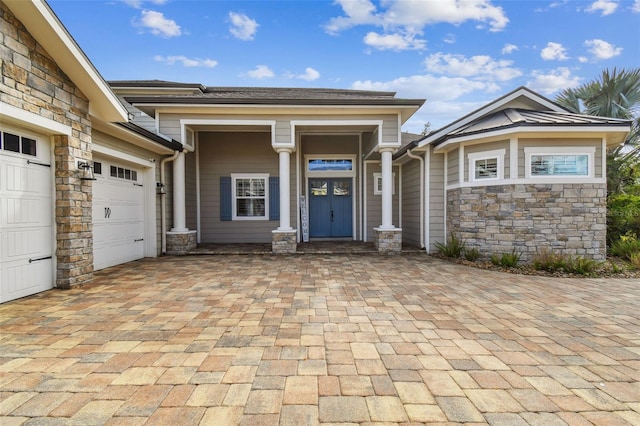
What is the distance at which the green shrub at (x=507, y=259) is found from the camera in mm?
5949

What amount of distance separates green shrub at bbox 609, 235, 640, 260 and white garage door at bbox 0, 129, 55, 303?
1057 cm

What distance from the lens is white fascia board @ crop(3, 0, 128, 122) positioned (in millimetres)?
3549

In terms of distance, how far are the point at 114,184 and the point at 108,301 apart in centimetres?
315

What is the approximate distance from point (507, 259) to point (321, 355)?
16.7ft

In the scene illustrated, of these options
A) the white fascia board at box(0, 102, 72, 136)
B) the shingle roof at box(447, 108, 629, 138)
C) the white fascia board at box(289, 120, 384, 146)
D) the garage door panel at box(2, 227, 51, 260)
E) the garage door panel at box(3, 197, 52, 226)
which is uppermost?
the white fascia board at box(289, 120, 384, 146)

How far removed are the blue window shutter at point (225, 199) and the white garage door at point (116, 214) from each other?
8.41 feet

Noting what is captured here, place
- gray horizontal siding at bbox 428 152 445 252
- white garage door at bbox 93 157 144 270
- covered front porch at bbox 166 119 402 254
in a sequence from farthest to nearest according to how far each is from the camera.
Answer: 1. covered front porch at bbox 166 119 402 254
2. gray horizontal siding at bbox 428 152 445 252
3. white garage door at bbox 93 157 144 270

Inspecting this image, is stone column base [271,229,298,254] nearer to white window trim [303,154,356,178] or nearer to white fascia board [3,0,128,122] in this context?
white window trim [303,154,356,178]

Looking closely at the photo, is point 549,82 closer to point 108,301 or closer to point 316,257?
point 316,257

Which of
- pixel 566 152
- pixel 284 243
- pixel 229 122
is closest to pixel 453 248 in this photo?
pixel 566 152

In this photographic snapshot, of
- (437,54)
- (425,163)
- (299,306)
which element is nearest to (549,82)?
(437,54)

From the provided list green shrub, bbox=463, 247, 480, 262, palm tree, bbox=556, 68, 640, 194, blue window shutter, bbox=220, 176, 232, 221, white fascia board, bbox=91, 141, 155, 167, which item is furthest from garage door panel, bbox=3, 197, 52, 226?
palm tree, bbox=556, 68, 640, 194

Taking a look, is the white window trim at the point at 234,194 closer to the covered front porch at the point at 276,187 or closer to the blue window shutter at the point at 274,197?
the covered front porch at the point at 276,187

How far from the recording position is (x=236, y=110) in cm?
730
